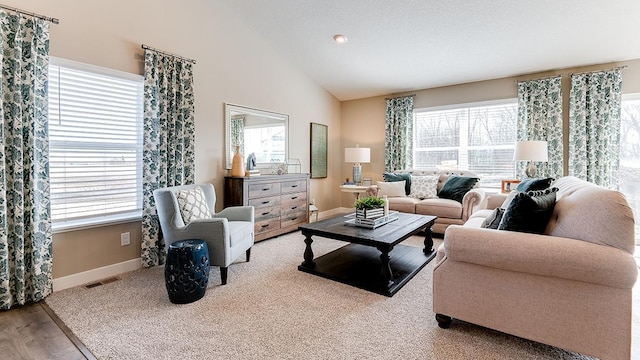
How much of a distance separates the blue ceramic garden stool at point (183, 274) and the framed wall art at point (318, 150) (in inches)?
138

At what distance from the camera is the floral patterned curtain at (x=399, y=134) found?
5.71 meters

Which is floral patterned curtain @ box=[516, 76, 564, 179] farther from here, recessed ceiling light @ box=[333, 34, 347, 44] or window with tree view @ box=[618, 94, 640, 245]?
recessed ceiling light @ box=[333, 34, 347, 44]

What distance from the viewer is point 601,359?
5.40 ft

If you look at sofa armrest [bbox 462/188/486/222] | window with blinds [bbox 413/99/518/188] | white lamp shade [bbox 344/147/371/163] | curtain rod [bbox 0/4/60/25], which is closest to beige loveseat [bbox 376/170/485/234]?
sofa armrest [bbox 462/188/486/222]

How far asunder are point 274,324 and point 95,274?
2.04m

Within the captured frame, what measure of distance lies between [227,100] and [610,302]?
413cm

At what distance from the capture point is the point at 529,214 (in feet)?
6.08

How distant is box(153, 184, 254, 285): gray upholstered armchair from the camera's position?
2750mm

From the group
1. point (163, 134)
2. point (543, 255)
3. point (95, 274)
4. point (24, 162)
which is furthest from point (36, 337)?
point (543, 255)

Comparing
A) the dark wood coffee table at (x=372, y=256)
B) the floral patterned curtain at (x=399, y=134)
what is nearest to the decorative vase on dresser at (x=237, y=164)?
the dark wood coffee table at (x=372, y=256)

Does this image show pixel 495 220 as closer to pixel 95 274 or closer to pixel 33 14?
pixel 95 274

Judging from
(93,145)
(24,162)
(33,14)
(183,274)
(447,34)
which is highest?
(447,34)

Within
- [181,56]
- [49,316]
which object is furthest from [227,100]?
[49,316]

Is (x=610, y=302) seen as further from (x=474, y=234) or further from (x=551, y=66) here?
(x=551, y=66)
